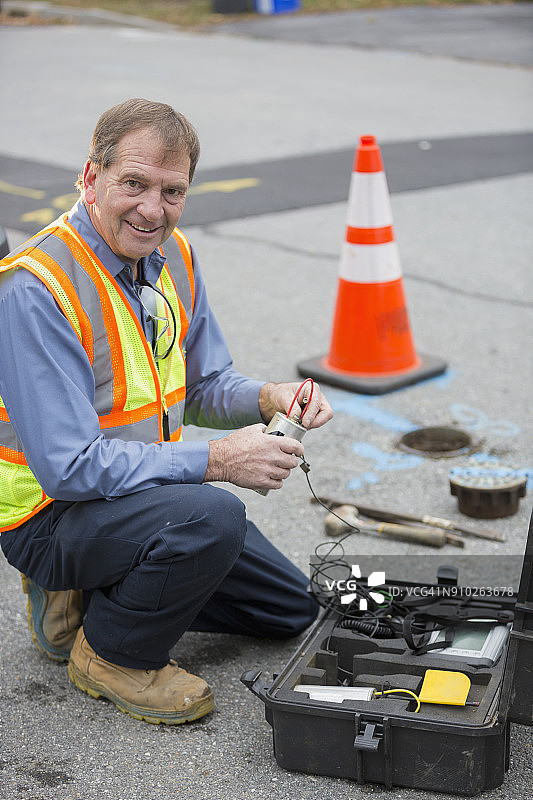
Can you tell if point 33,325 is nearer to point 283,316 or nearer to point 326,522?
point 326,522

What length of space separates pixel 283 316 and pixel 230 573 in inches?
119

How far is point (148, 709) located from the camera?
8.94ft

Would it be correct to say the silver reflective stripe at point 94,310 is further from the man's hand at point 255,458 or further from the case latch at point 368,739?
the case latch at point 368,739

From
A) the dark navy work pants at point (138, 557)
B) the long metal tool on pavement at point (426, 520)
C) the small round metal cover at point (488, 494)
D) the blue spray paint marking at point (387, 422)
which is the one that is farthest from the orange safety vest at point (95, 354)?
the blue spray paint marking at point (387, 422)

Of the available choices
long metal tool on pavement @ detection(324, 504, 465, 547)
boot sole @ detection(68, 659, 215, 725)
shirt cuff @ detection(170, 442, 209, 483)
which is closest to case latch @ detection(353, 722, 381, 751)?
boot sole @ detection(68, 659, 215, 725)

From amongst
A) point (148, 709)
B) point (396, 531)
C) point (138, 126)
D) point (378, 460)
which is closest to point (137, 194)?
point (138, 126)

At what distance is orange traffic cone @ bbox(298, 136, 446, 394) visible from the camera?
4.80m

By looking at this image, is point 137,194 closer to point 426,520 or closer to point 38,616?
point 38,616

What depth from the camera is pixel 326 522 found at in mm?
3664

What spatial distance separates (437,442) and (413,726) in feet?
6.96

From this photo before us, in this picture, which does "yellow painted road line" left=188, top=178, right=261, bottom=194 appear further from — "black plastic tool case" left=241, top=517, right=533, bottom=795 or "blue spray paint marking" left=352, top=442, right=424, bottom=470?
"black plastic tool case" left=241, top=517, right=533, bottom=795

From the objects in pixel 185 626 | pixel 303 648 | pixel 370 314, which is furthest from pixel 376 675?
pixel 370 314

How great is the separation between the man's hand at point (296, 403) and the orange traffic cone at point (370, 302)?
1.90 meters

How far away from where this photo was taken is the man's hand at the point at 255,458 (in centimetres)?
259
